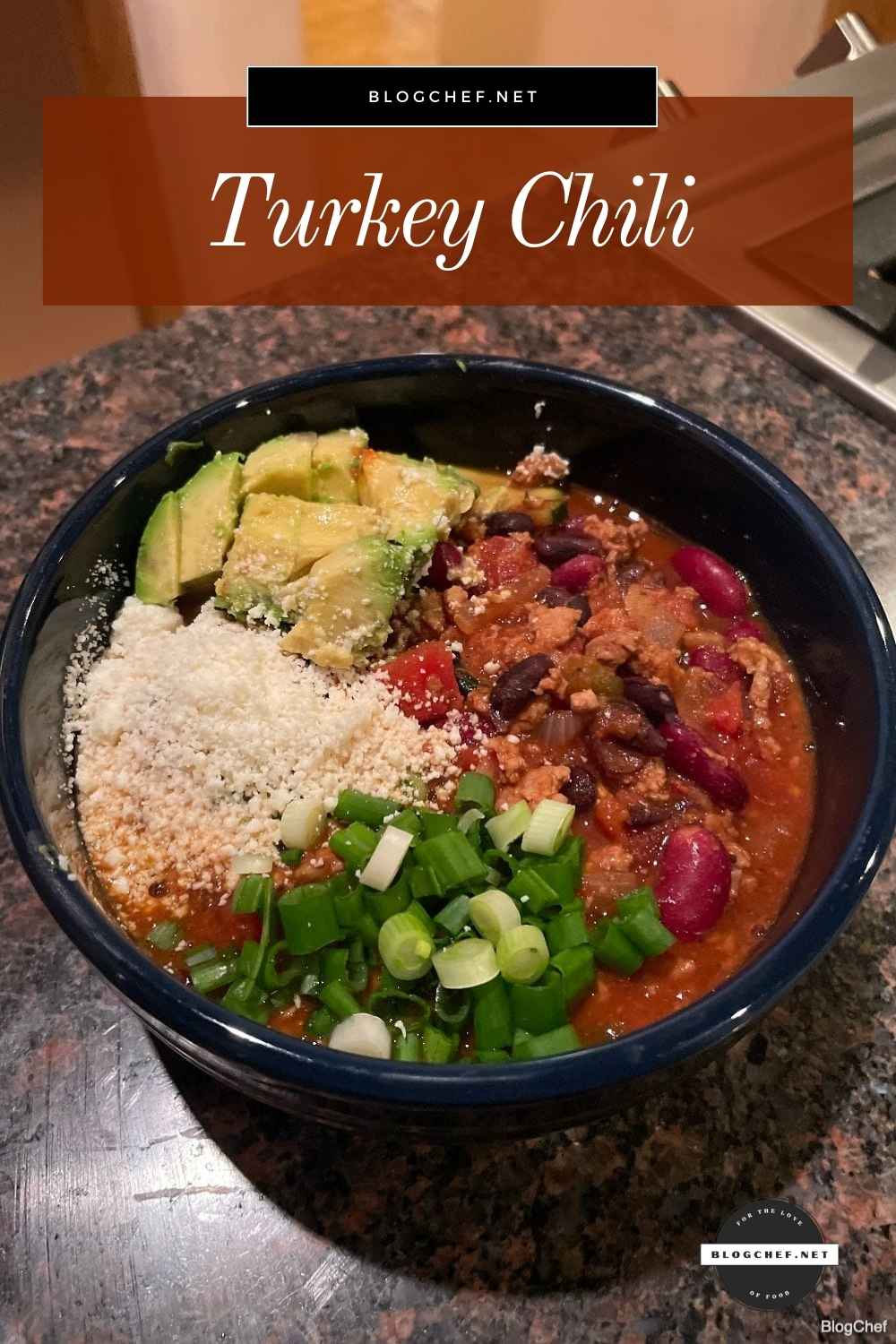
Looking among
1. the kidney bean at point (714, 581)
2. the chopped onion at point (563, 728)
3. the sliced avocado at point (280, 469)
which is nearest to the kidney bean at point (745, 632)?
the kidney bean at point (714, 581)

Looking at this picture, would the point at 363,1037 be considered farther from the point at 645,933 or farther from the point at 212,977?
the point at 645,933

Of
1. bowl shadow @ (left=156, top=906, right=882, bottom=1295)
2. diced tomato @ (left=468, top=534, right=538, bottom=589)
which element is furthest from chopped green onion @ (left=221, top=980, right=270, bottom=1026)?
diced tomato @ (left=468, top=534, right=538, bottom=589)

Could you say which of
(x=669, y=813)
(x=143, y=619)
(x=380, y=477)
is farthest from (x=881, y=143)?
(x=143, y=619)

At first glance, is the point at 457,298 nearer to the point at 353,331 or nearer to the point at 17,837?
the point at 353,331

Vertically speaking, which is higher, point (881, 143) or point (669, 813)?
point (881, 143)

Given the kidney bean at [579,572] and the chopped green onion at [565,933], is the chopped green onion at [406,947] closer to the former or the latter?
the chopped green onion at [565,933]

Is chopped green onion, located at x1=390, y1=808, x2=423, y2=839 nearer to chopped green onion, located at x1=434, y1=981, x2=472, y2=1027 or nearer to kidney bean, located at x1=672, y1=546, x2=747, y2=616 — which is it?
chopped green onion, located at x1=434, y1=981, x2=472, y2=1027
